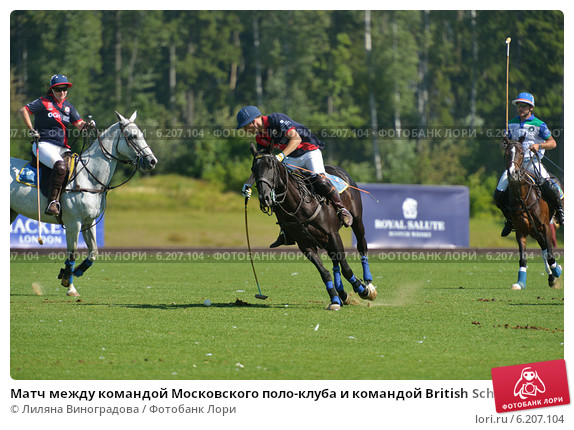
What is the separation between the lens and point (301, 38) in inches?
1967

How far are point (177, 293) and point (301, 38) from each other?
125 ft

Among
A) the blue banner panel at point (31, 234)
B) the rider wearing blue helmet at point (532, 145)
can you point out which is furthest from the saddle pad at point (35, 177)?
the blue banner panel at point (31, 234)

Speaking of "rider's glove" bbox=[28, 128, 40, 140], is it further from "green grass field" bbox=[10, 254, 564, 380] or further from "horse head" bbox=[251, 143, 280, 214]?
"horse head" bbox=[251, 143, 280, 214]

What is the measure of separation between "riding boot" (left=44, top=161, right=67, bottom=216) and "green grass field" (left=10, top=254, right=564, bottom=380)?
4.89 ft

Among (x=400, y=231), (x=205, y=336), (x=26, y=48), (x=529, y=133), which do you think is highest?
(x=26, y=48)

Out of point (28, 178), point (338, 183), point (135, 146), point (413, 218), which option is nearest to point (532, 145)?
point (338, 183)

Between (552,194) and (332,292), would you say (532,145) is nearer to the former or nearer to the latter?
(552,194)

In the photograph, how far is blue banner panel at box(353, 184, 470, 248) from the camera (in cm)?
2567

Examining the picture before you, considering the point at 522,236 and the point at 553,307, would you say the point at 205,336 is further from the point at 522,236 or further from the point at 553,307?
the point at 522,236

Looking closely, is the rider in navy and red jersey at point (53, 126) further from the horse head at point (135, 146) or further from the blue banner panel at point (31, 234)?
the blue banner panel at point (31, 234)

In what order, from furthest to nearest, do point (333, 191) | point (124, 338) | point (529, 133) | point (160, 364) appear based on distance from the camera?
point (529, 133), point (333, 191), point (124, 338), point (160, 364)
